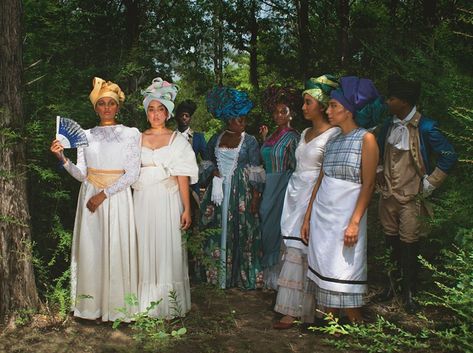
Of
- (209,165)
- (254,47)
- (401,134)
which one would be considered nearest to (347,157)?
(401,134)

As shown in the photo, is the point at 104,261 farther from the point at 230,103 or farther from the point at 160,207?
the point at 230,103

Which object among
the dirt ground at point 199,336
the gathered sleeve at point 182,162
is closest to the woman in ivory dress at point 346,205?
the dirt ground at point 199,336

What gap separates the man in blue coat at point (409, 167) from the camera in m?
4.02

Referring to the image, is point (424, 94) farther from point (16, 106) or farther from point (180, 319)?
point (16, 106)

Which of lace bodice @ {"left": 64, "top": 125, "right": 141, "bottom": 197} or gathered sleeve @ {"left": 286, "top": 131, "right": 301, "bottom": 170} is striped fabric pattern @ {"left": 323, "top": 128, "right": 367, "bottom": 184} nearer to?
gathered sleeve @ {"left": 286, "top": 131, "right": 301, "bottom": 170}

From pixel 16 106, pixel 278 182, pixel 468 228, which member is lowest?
pixel 468 228

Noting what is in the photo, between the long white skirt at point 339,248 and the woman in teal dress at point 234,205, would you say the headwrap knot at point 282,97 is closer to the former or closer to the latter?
Result: the woman in teal dress at point 234,205

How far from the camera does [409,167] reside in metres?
4.14

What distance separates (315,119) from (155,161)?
1468 mm

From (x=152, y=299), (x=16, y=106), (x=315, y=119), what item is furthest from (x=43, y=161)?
(x=315, y=119)

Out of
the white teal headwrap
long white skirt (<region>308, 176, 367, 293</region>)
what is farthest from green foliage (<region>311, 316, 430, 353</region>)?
the white teal headwrap

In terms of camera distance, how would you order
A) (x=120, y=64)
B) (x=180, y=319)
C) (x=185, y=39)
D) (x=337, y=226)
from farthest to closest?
1. (x=185, y=39)
2. (x=120, y=64)
3. (x=180, y=319)
4. (x=337, y=226)

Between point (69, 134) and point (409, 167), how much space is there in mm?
2989

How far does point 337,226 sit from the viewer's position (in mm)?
3592
